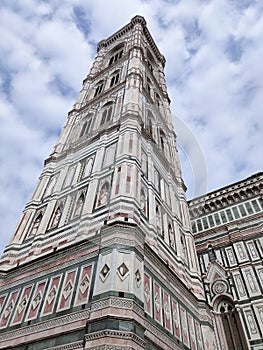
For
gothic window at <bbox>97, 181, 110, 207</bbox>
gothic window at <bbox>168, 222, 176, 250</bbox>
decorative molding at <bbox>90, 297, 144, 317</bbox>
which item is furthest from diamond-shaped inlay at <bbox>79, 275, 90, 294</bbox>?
gothic window at <bbox>168, 222, 176, 250</bbox>

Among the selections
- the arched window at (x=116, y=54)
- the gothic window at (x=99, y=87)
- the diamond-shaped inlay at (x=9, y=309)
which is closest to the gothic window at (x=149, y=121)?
the gothic window at (x=99, y=87)

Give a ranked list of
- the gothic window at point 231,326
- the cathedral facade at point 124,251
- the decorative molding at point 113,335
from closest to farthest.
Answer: the decorative molding at point 113,335 < the cathedral facade at point 124,251 < the gothic window at point 231,326

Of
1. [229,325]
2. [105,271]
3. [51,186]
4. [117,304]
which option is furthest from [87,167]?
[229,325]

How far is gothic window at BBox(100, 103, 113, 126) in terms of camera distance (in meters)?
12.7

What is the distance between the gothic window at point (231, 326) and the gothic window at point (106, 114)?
29.0 feet

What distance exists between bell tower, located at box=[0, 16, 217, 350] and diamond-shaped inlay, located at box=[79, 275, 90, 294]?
0.02 meters

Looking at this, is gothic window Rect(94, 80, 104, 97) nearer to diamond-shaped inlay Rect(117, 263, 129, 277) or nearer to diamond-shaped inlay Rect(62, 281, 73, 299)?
diamond-shaped inlay Rect(62, 281, 73, 299)

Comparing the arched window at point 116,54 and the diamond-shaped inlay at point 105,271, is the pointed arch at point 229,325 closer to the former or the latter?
the diamond-shaped inlay at point 105,271

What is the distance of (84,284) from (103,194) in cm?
304

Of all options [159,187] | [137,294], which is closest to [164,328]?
[137,294]

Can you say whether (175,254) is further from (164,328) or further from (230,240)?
(230,240)

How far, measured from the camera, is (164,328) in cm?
598

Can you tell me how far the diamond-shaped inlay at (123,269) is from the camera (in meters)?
5.32

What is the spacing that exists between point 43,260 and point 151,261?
2.70 metres
